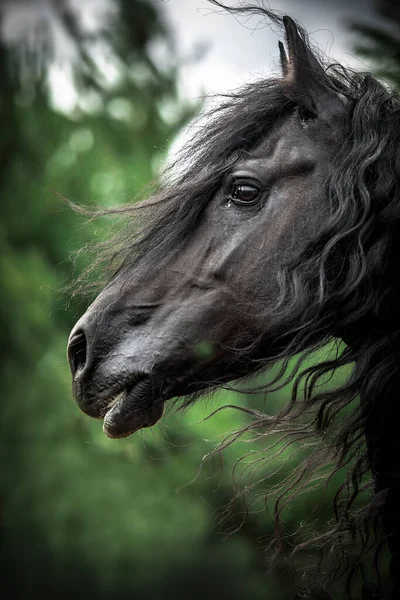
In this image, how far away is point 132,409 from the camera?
2.20 metres

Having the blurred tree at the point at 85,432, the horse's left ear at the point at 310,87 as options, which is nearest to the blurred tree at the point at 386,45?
the horse's left ear at the point at 310,87

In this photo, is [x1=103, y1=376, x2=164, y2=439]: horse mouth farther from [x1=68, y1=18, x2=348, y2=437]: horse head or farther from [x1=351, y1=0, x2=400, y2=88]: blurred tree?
[x1=351, y1=0, x2=400, y2=88]: blurred tree

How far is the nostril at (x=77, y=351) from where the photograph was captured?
89.1 inches

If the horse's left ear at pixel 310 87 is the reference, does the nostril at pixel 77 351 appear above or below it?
below

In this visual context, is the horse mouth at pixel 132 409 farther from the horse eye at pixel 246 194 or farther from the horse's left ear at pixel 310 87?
the horse's left ear at pixel 310 87

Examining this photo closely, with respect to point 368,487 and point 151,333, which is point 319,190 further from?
point 368,487

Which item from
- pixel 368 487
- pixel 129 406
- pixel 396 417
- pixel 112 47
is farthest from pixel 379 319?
pixel 112 47

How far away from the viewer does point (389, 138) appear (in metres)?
2.28

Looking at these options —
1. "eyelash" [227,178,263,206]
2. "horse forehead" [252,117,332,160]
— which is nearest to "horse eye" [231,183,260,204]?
"eyelash" [227,178,263,206]

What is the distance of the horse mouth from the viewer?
2.20 meters

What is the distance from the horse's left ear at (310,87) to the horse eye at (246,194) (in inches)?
13.5

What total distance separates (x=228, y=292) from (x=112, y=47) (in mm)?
3238

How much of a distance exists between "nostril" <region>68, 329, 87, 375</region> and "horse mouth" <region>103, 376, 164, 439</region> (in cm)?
18

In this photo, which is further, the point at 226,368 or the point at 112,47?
the point at 112,47
